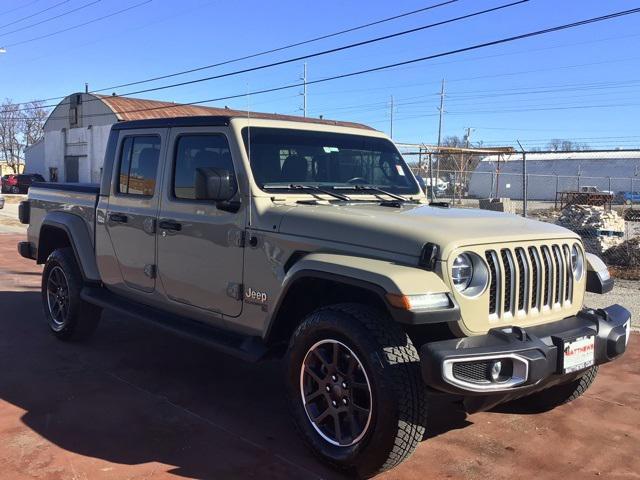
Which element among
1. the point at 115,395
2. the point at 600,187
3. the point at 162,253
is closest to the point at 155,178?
the point at 162,253

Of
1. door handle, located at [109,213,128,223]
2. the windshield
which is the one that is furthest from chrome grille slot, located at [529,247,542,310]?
door handle, located at [109,213,128,223]

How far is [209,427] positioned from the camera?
4152 mm

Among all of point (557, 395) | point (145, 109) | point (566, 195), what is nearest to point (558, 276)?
point (557, 395)

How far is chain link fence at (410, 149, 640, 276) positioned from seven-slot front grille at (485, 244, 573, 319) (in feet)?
5.13

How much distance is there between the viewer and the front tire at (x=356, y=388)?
322 centimetres

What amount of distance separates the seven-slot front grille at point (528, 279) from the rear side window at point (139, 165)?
283 centimetres

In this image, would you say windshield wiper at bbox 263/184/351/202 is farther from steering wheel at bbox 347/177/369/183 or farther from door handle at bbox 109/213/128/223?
door handle at bbox 109/213/128/223

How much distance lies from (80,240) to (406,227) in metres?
3.61

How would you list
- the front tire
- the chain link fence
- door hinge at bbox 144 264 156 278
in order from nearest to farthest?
1. the front tire
2. door hinge at bbox 144 264 156 278
3. the chain link fence

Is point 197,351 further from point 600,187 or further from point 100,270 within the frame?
point 600,187

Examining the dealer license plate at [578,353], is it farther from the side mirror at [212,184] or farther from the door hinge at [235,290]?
the side mirror at [212,184]

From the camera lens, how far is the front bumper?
9.98 feet

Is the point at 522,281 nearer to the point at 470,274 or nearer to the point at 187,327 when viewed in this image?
the point at 470,274

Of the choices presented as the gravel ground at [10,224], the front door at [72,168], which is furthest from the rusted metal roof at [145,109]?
the gravel ground at [10,224]
